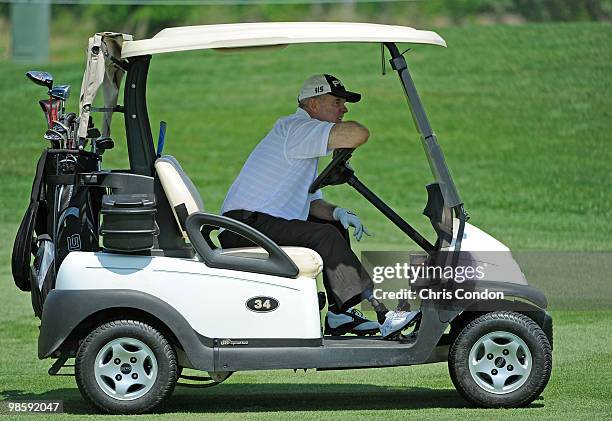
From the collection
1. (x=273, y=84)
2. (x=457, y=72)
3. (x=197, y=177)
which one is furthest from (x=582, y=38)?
(x=197, y=177)

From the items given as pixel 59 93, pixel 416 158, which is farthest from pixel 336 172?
pixel 416 158

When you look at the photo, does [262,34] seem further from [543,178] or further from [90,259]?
[543,178]

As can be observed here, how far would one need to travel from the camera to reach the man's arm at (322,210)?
679 centimetres

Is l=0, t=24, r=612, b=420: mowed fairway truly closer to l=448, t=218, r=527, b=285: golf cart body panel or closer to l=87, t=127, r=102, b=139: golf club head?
l=448, t=218, r=527, b=285: golf cart body panel

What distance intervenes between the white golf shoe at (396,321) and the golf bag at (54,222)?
1.42 m

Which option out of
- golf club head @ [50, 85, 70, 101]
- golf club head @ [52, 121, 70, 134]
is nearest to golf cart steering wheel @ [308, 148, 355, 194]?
golf club head @ [52, 121, 70, 134]

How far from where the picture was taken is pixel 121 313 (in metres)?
6.25

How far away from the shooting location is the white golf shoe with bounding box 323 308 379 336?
6.50 meters

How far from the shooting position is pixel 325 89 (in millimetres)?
6508

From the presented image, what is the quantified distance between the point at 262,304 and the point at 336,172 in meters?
0.77

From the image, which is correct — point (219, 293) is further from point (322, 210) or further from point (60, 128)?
point (60, 128)

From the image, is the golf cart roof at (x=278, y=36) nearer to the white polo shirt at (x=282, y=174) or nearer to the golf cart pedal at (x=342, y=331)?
the white polo shirt at (x=282, y=174)

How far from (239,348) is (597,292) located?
5195mm

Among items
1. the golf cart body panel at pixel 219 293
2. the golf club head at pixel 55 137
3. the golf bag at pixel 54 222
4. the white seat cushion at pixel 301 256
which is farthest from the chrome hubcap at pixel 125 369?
the golf club head at pixel 55 137
